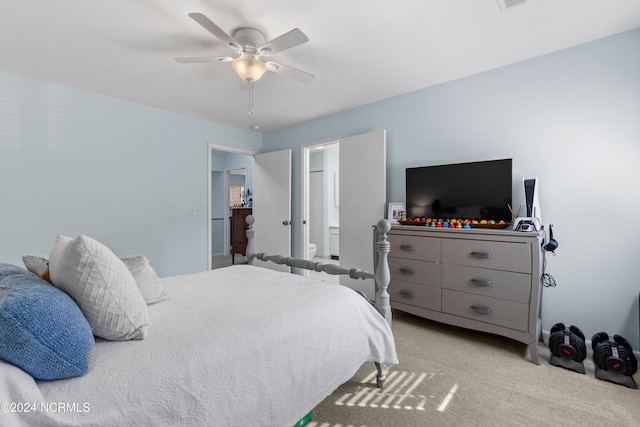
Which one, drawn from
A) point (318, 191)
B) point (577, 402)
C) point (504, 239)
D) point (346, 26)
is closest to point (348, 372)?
point (577, 402)

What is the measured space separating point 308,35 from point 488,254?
2.26 m

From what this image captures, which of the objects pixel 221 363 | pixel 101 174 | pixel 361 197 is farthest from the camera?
pixel 361 197

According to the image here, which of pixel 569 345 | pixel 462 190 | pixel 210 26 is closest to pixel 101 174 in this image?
pixel 210 26

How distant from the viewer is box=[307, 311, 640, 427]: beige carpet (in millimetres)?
1588

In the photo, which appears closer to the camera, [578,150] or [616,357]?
[616,357]

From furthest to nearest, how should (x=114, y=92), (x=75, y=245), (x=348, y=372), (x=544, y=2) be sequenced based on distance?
1. (x=114, y=92)
2. (x=544, y=2)
3. (x=348, y=372)
4. (x=75, y=245)

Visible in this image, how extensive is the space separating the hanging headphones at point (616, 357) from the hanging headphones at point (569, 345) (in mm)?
81

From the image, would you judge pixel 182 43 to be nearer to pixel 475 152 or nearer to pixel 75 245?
pixel 75 245

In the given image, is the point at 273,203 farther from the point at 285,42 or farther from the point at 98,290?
the point at 98,290

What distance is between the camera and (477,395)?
5.89 feet

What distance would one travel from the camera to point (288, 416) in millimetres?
1166

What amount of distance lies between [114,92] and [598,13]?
449cm

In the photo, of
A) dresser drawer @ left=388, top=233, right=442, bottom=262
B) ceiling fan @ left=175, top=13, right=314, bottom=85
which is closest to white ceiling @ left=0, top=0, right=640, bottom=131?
ceiling fan @ left=175, top=13, right=314, bottom=85

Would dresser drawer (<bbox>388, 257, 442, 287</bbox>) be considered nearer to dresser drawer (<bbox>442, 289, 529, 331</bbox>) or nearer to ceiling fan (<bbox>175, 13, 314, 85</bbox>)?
dresser drawer (<bbox>442, 289, 529, 331</bbox>)
